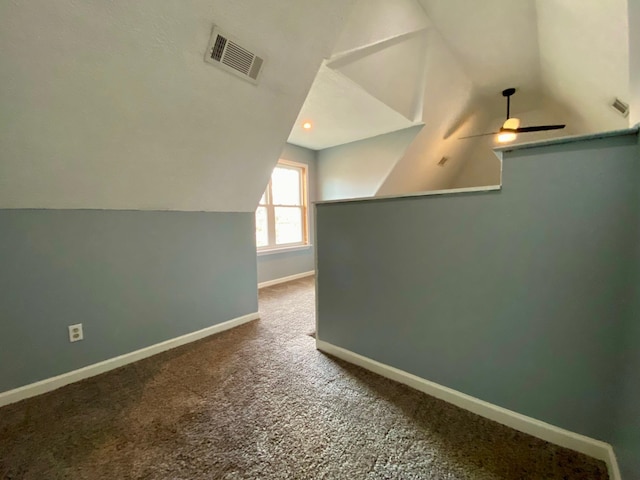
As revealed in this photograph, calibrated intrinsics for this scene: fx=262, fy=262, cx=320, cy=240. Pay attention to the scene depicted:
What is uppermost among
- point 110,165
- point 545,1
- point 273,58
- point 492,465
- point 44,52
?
point 545,1

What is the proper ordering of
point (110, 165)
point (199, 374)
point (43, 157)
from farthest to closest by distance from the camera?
point (199, 374)
point (110, 165)
point (43, 157)

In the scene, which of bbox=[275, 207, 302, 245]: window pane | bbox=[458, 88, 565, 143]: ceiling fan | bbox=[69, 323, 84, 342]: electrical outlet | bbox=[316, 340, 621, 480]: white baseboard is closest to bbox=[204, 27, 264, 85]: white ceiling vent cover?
bbox=[69, 323, 84, 342]: electrical outlet

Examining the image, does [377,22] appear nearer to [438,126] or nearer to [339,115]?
[339,115]

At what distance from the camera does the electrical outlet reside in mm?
1822

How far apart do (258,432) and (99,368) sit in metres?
1.42

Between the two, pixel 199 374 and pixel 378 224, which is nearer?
pixel 378 224

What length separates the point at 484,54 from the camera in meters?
3.13

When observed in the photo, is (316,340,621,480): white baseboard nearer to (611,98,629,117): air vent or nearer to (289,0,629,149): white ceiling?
(289,0,629,149): white ceiling

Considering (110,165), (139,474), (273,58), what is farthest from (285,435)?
(273,58)

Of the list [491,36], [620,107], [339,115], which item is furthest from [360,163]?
[620,107]

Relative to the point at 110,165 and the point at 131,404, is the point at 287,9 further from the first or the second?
the point at 131,404

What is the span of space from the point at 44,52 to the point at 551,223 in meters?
2.41

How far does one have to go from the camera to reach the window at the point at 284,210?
15.1 feet

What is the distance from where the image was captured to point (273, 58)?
1758mm
